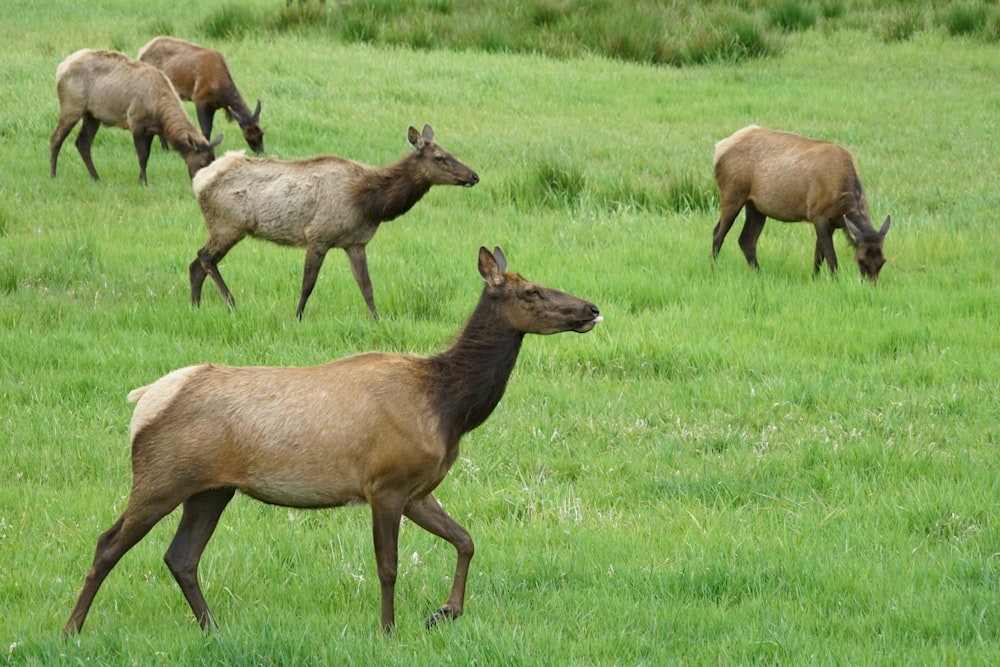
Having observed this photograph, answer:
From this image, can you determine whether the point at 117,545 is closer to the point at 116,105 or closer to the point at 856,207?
the point at 856,207

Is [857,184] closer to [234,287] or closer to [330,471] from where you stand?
[234,287]

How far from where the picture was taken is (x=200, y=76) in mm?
16594

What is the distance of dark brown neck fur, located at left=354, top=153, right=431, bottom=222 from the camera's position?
10.5 m

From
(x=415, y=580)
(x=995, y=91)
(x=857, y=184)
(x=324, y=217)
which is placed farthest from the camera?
(x=995, y=91)

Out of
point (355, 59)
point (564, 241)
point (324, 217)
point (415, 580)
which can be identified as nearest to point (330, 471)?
point (415, 580)

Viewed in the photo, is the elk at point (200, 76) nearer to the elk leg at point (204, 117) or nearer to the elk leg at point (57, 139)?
the elk leg at point (204, 117)

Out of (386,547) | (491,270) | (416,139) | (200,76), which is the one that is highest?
(491,270)

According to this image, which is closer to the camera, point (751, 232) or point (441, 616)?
point (441, 616)

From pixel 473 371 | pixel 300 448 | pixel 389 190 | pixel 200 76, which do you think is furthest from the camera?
pixel 200 76

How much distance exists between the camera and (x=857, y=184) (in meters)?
11.4

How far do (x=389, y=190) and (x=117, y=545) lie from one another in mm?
5740

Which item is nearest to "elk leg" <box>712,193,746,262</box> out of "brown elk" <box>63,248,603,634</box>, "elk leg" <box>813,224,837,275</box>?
"elk leg" <box>813,224,837,275</box>

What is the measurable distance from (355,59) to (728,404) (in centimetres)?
1360

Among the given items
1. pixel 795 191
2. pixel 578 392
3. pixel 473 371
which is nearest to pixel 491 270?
pixel 473 371
